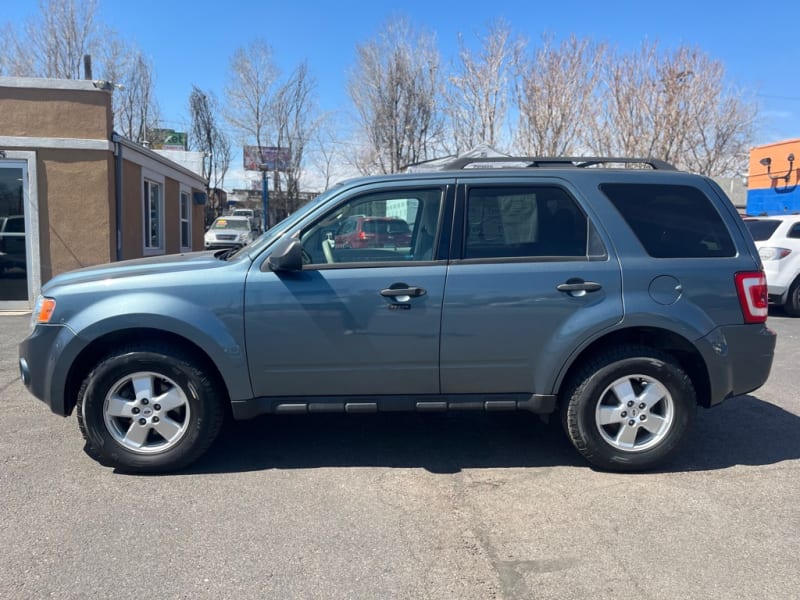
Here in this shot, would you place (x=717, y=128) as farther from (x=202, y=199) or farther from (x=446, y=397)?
(x=446, y=397)

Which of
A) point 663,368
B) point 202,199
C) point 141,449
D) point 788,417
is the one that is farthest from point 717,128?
point 141,449

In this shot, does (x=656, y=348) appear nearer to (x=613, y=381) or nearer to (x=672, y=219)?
(x=613, y=381)

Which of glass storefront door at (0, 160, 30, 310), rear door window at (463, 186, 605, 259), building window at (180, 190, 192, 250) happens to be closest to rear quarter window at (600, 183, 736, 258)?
rear door window at (463, 186, 605, 259)

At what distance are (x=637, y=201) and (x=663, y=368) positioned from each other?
113 cm

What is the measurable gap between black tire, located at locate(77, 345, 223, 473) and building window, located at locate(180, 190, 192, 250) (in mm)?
13526

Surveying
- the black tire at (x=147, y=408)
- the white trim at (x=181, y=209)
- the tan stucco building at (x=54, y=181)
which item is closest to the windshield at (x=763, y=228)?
the black tire at (x=147, y=408)

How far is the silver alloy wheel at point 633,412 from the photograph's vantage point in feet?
13.3

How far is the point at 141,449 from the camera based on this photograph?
13.1 ft

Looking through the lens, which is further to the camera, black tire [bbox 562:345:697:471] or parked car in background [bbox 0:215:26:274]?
parked car in background [bbox 0:215:26:274]

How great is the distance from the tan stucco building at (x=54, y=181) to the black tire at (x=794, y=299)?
39.2ft

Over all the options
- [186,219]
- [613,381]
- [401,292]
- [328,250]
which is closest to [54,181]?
[186,219]

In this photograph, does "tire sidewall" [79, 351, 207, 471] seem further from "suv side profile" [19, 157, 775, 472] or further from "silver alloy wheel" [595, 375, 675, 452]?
"silver alloy wheel" [595, 375, 675, 452]

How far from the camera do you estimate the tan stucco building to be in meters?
10.2

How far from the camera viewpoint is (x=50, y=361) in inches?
154
